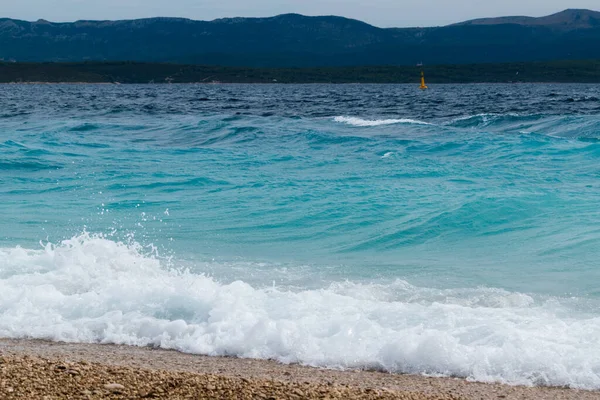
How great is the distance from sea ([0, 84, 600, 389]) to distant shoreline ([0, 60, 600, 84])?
10921 cm

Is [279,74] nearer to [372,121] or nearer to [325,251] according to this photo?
[372,121]

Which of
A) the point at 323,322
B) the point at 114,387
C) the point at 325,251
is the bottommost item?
the point at 325,251

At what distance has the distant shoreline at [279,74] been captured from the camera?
131375 millimetres

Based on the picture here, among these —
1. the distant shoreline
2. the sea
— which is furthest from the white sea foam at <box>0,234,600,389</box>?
the distant shoreline

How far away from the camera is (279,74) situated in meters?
144

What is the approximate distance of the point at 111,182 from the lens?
17516 millimetres

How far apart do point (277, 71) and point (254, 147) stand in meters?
128

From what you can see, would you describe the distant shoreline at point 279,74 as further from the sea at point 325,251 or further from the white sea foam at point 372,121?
the sea at point 325,251

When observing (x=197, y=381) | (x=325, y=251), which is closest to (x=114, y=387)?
(x=197, y=381)

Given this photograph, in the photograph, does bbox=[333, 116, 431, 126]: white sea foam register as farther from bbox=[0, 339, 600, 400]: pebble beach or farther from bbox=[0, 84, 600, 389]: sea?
bbox=[0, 339, 600, 400]: pebble beach

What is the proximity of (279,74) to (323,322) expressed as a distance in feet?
456

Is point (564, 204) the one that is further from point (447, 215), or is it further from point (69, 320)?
point (69, 320)

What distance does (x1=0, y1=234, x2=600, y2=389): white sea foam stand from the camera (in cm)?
607

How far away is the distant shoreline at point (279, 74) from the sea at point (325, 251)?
109210 mm
